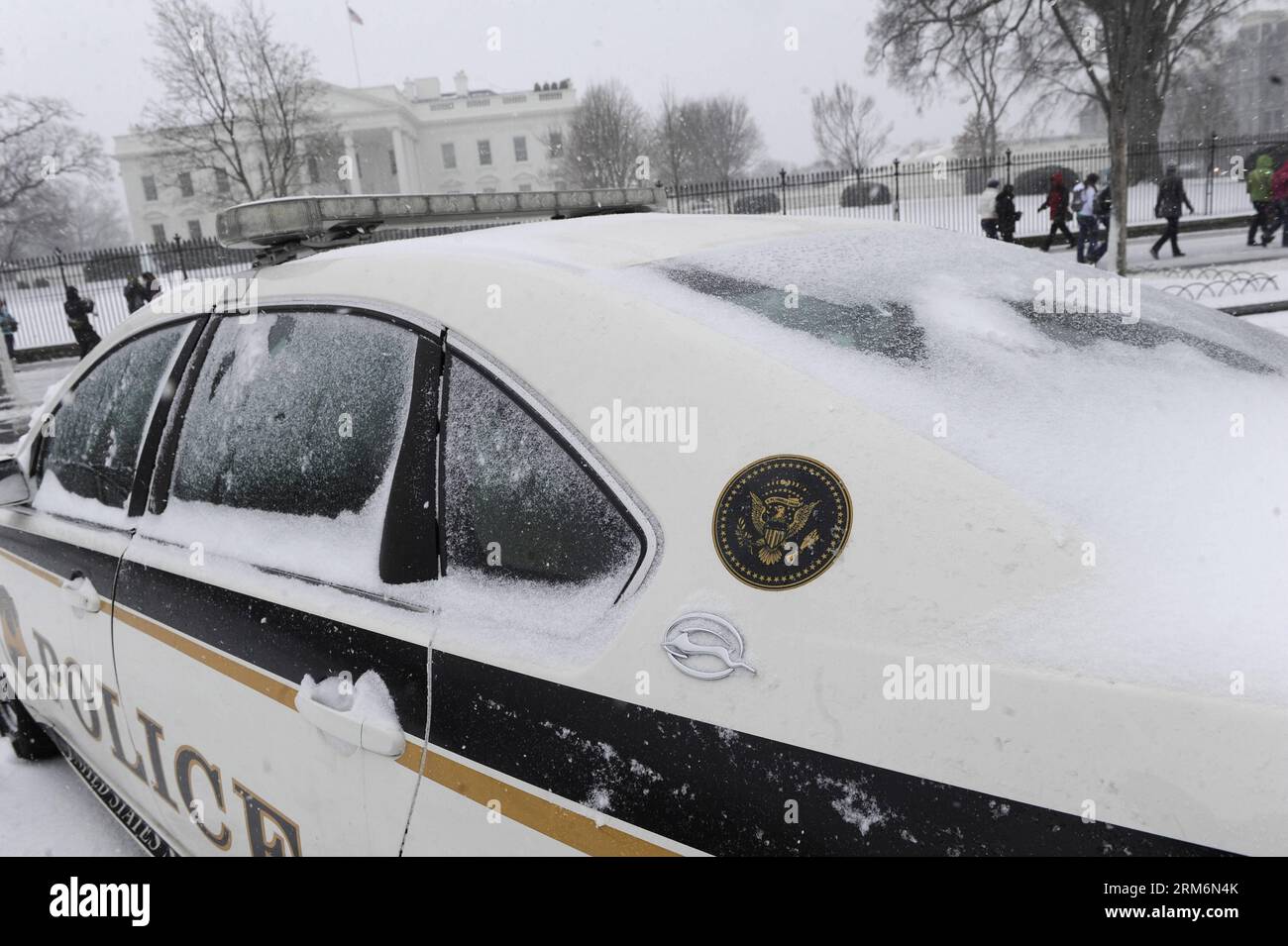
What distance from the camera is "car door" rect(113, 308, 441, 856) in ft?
5.03

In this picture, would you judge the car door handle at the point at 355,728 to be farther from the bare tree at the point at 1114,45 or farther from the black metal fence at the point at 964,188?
the black metal fence at the point at 964,188

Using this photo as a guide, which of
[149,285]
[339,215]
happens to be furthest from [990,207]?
[339,215]

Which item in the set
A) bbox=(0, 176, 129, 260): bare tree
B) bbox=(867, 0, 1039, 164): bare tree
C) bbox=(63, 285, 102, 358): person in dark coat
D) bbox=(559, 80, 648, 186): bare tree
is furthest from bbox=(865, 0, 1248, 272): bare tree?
bbox=(0, 176, 129, 260): bare tree

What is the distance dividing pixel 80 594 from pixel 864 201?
26121 millimetres

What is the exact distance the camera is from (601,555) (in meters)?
1.34

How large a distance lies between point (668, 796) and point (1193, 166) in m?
42.3

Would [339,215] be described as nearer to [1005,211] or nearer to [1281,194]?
[1005,211]

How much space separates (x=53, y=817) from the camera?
116 inches

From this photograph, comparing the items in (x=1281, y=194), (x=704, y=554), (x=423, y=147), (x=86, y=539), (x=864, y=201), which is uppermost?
(x=423, y=147)

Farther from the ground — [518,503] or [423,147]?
[423,147]

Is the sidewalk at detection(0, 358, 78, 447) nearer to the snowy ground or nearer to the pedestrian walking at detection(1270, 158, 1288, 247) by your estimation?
the snowy ground

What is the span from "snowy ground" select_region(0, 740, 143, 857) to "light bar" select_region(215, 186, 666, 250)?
1734 mm

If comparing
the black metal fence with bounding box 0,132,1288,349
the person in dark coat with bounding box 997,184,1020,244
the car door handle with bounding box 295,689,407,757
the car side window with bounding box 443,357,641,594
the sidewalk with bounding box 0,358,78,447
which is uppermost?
the black metal fence with bounding box 0,132,1288,349

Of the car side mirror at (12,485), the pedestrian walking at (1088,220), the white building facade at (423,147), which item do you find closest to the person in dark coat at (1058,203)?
the pedestrian walking at (1088,220)
